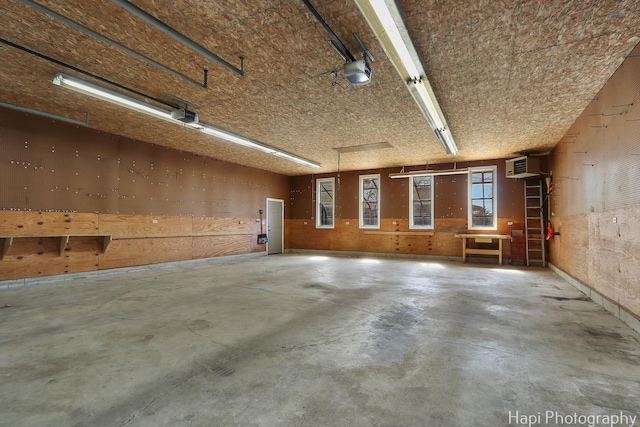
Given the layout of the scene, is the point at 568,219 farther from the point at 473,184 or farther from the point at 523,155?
the point at 473,184

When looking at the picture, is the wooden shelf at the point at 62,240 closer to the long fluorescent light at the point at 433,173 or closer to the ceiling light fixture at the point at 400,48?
the ceiling light fixture at the point at 400,48

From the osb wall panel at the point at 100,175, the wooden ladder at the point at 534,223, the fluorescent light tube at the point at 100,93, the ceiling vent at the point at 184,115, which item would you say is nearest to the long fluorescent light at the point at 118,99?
the fluorescent light tube at the point at 100,93

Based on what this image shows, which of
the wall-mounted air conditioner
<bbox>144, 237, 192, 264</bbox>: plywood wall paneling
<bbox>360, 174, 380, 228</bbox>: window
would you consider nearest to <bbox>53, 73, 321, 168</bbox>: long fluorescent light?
<bbox>144, 237, 192, 264</bbox>: plywood wall paneling

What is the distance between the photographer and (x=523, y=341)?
9.46 feet

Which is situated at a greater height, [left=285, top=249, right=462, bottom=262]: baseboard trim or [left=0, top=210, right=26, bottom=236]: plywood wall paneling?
[left=0, top=210, right=26, bottom=236]: plywood wall paneling

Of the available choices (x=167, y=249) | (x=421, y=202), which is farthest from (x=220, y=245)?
(x=421, y=202)

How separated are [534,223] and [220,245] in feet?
30.8

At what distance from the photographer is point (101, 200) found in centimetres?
653

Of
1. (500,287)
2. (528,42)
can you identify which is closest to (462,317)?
(500,287)

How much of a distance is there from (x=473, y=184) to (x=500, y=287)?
195 inches

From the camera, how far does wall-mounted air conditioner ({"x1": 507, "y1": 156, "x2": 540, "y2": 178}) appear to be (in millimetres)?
7770

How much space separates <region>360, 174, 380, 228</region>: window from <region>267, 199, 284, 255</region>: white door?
3293 mm

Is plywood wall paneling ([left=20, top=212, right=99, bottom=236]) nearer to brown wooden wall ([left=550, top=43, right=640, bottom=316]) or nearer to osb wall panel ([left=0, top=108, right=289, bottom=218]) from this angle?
osb wall panel ([left=0, top=108, right=289, bottom=218])

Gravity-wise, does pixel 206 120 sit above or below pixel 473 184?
above
